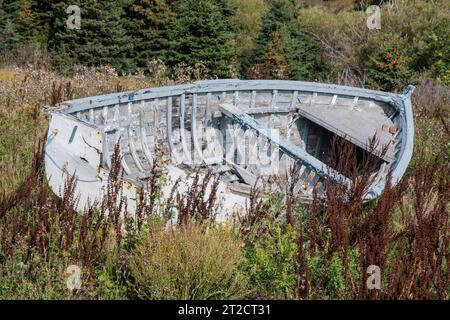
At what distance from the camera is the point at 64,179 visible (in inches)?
186

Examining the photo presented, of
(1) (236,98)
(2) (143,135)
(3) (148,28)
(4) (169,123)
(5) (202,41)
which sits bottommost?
(2) (143,135)

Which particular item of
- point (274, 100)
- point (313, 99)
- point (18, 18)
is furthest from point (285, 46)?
point (274, 100)

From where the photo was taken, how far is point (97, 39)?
20969 millimetres

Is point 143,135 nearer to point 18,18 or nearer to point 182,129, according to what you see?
point 182,129

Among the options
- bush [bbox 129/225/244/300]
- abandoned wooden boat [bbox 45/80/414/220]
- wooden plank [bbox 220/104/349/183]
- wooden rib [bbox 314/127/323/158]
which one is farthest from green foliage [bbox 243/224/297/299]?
wooden rib [bbox 314/127/323/158]

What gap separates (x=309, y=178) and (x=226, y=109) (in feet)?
6.35

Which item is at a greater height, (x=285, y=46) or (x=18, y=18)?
(x=18, y=18)

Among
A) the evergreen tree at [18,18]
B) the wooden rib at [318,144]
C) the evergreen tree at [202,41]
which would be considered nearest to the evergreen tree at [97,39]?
the evergreen tree at [18,18]

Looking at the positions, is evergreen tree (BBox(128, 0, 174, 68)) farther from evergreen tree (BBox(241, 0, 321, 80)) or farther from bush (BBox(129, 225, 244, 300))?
bush (BBox(129, 225, 244, 300))

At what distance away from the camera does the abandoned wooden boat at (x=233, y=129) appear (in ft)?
18.2

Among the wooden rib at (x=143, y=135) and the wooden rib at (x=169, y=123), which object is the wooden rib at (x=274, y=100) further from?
the wooden rib at (x=143, y=135)

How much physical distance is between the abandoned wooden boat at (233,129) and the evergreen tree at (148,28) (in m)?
15.2

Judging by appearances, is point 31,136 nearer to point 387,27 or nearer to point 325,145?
point 325,145

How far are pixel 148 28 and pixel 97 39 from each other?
9.93ft
